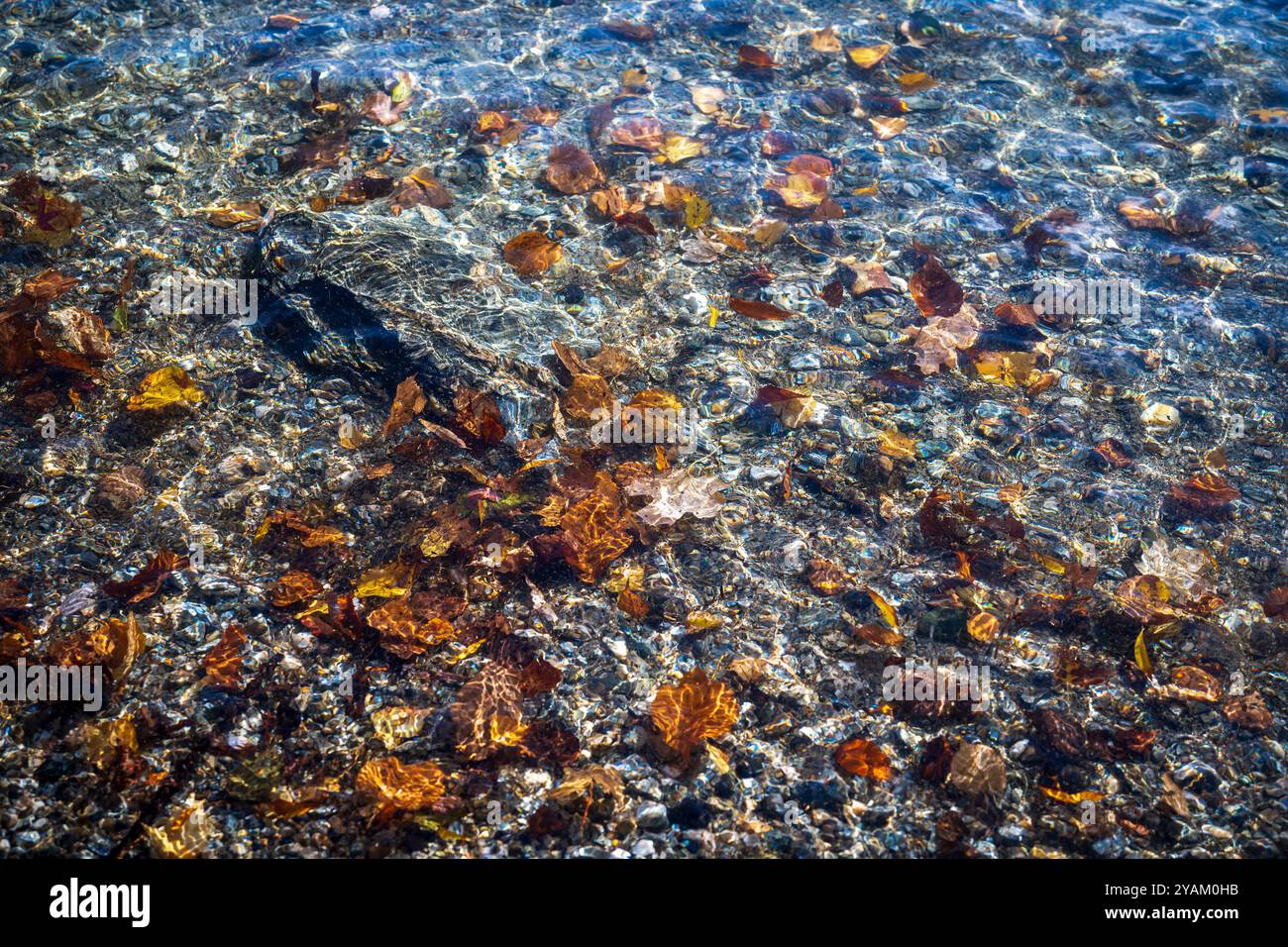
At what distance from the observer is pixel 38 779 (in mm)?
2562

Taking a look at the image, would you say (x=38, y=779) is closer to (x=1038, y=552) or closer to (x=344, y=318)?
(x=344, y=318)

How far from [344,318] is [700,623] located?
7.12 feet

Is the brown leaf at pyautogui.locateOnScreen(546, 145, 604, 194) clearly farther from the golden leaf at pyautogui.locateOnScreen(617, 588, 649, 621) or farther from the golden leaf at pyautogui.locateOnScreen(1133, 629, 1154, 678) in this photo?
the golden leaf at pyautogui.locateOnScreen(1133, 629, 1154, 678)

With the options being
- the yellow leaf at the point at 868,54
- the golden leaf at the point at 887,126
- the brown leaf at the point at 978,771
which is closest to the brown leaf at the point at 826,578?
the brown leaf at the point at 978,771

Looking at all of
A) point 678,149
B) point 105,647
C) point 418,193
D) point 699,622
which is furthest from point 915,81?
point 105,647

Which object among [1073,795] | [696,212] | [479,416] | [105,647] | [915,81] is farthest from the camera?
[915,81]

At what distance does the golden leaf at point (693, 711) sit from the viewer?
110 inches

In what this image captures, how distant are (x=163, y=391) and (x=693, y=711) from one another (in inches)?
105

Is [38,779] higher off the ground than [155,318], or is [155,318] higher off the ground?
[155,318]

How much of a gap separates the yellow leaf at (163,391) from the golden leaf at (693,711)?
2464 millimetres

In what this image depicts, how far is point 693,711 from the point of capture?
285 centimetres

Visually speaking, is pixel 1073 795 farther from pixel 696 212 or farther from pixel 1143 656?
pixel 696 212
